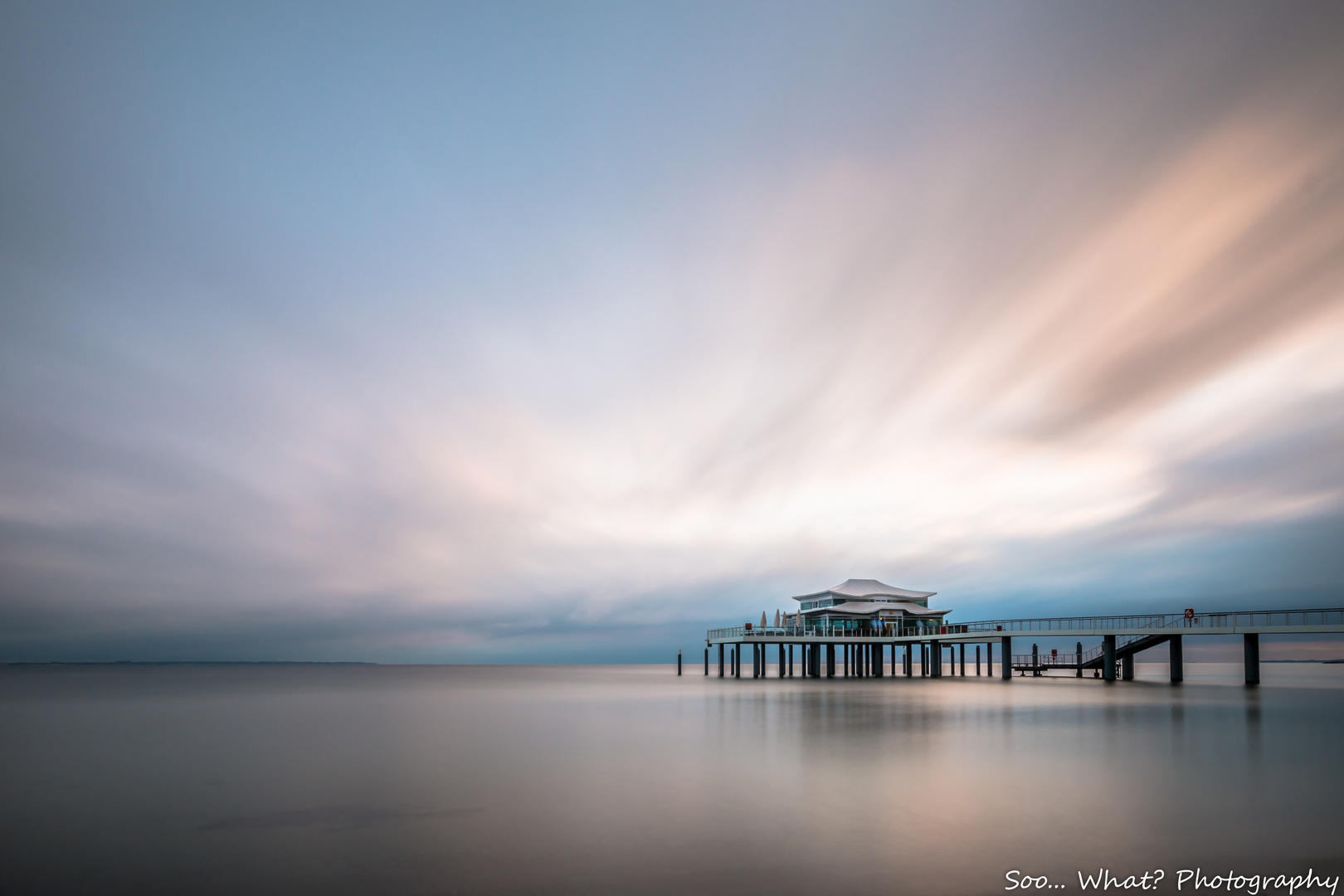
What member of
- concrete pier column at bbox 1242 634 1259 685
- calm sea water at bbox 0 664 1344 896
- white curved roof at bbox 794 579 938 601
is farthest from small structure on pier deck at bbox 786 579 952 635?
calm sea water at bbox 0 664 1344 896

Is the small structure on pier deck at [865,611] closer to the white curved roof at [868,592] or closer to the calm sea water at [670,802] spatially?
the white curved roof at [868,592]

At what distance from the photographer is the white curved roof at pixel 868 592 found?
2413 inches

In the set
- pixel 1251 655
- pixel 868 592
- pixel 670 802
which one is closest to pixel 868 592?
pixel 868 592

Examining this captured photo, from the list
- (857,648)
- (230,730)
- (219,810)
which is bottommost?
(857,648)

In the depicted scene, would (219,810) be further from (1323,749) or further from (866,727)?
(1323,749)

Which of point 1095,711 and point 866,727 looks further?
point 1095,711

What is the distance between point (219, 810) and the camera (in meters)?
14.3

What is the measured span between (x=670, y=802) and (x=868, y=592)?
162 feet

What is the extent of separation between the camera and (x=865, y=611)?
59844 mm

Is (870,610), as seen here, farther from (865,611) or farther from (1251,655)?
(1251,655)

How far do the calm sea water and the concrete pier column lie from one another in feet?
57.3

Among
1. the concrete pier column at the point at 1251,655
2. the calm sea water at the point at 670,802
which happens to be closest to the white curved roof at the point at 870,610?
the concrete pier column at the point at 1251,655

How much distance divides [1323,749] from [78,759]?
30578 mm

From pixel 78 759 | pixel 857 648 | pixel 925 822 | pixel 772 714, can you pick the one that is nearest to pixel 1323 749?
pixel 925 822
